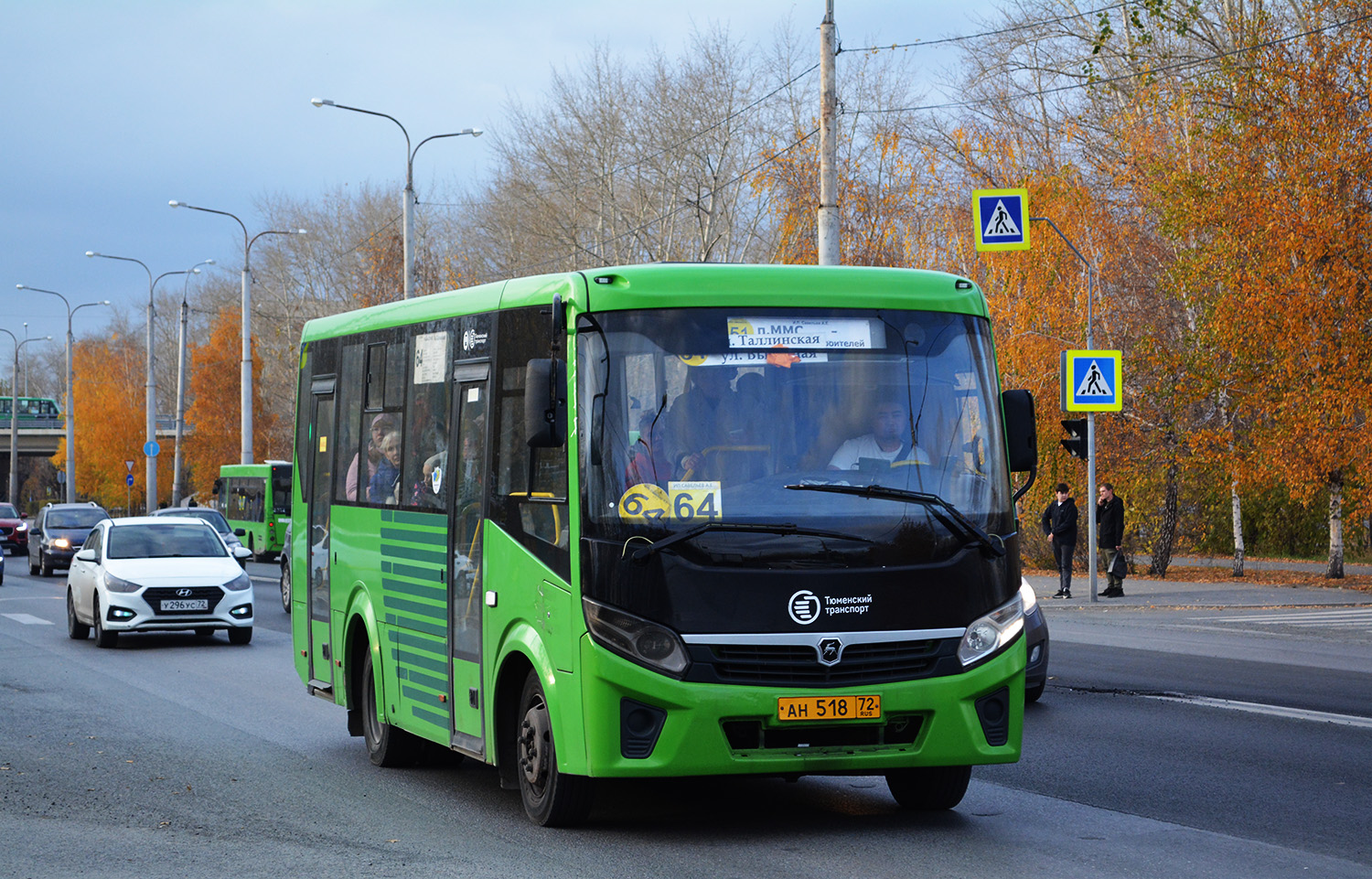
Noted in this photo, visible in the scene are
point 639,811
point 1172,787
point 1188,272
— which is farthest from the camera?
point 1188,272

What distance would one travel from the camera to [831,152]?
2398 cm

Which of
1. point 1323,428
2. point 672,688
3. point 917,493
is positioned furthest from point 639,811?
point 1323,428

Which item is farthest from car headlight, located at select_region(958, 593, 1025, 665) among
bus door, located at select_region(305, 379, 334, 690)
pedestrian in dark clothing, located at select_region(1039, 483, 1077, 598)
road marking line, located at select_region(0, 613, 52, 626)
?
pedestrian in dark clothing, located at select_region(1039, 483, 1077, 598)

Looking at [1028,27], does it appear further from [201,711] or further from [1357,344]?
[201,711]

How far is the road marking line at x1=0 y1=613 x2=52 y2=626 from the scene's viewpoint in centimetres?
2445

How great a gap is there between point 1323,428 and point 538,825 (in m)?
21.8

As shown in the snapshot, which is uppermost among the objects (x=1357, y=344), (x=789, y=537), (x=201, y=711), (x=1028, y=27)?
(x=1028, y=27)

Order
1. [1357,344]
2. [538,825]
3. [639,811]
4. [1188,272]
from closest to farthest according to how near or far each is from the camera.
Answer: [538,825] < [639,811] < [1357,344] < [1188,272]

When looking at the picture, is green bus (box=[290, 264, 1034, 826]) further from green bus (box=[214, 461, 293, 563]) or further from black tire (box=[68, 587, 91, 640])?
green bus (box=[214, 461, 293, 563])

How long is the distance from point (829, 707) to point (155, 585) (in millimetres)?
14288

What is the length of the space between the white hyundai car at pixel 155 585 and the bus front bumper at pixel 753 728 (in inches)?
531

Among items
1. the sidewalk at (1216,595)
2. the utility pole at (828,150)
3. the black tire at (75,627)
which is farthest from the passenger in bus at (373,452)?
the sidewalk at (1216,595)

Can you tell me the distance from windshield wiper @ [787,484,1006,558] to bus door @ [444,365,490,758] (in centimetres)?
190

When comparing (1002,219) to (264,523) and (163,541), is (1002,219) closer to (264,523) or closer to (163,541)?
(163,541)
